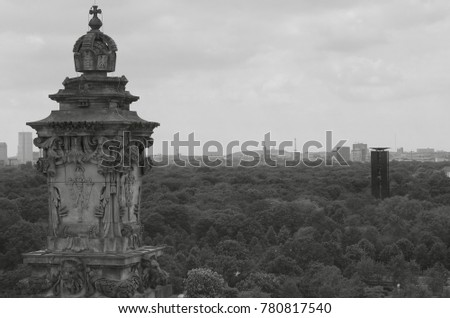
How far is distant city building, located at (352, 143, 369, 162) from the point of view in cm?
13950

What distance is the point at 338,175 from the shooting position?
4311 inches

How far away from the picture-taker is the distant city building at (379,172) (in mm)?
84000

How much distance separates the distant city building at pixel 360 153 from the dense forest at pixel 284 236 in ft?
136

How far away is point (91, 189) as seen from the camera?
450 inches

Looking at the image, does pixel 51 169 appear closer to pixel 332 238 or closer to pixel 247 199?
pixel 332 238

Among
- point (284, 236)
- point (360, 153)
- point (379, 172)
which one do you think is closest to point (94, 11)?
point (284, 236)

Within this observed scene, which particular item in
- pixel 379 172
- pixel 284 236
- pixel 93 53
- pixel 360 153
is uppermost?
pixel 93 53

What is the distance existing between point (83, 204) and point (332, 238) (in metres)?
49.0

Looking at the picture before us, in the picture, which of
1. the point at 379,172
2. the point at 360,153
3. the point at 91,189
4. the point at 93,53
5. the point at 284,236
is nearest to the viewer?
the point at 91,189

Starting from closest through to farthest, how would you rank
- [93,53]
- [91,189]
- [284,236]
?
[91,189], [93,53], [284,236]

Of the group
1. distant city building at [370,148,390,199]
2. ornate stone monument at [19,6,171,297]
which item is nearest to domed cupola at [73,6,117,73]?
ornate stone monument at [19,6,171,297]

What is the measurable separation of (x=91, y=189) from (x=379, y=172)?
78.2 m

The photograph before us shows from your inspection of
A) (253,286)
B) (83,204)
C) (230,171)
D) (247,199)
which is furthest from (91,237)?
(230,171)

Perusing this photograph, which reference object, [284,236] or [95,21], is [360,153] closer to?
[284,236]
